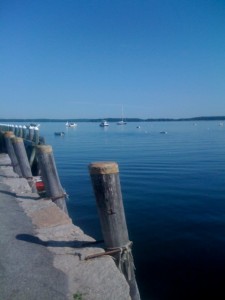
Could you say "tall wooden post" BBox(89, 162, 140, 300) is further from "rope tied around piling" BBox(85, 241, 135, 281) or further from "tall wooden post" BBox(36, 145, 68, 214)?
"tall wooden post" BBox(36, 145, 68, 214)

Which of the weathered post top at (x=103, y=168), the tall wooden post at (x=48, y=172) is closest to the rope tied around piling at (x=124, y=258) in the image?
the weathered post top at (x=103, y=168)

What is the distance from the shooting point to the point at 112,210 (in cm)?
434

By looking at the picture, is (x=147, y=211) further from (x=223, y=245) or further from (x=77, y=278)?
(x=77, y=278)

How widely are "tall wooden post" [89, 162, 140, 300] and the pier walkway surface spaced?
0.27 m

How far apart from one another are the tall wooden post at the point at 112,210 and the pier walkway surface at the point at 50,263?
0.90 ft

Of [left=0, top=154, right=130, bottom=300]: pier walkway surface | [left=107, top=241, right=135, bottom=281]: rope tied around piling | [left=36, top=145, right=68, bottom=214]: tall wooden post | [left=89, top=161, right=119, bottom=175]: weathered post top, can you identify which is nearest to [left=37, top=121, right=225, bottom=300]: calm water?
[left=107, top=241, right=135, bottom=281]: rope tied around piling

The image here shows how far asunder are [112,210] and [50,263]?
118cm

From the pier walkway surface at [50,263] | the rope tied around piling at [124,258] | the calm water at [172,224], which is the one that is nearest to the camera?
the pier walkway surface at [50,263]

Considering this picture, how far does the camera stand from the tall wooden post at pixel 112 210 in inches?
168

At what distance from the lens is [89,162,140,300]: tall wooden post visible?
4270 millimetres

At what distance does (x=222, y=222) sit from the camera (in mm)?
11609

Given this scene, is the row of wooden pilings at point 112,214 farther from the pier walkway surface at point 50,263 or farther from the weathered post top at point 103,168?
the pier walkway surface at point 50,263

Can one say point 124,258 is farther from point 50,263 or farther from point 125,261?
point 50,263

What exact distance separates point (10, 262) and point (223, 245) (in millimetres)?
7712
